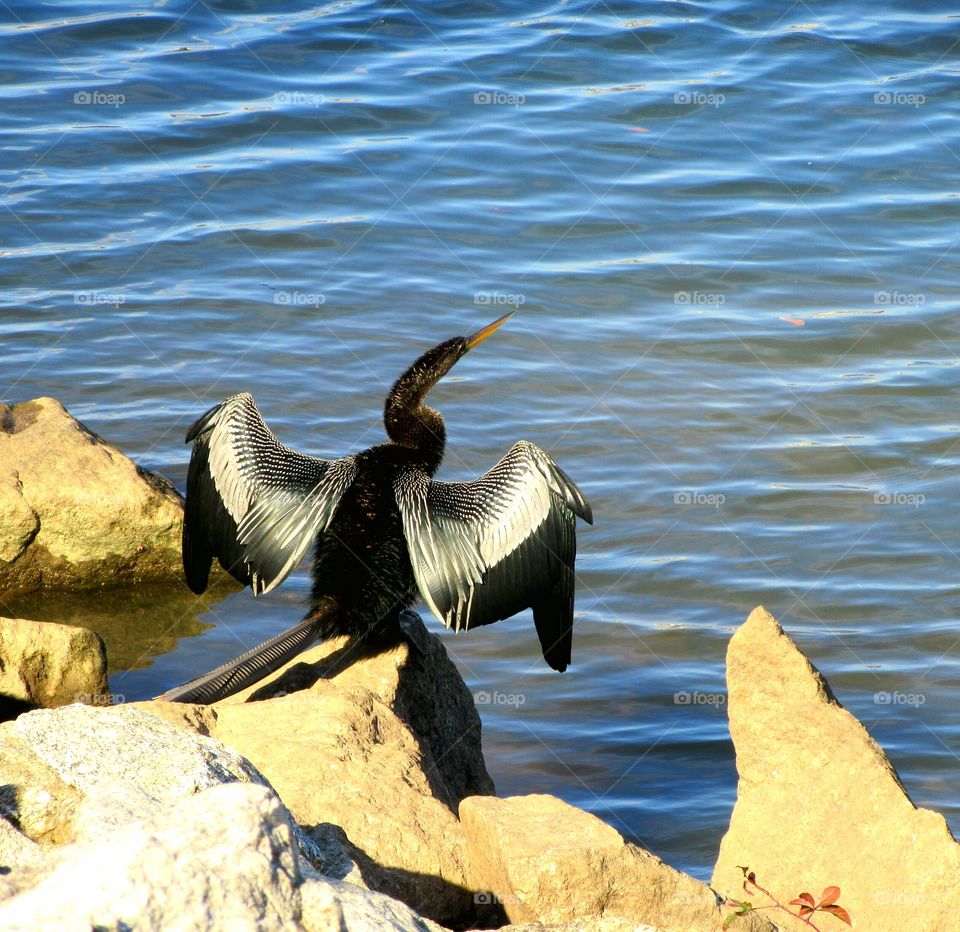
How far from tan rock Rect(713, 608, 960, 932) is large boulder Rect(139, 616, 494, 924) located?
0.89 metres

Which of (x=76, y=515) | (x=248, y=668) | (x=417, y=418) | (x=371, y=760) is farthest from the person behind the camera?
(x=76, y=515)

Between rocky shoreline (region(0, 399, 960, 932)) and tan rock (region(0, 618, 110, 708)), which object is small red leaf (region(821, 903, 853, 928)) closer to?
rocky shoreline (region(0, 399, 960, 932))

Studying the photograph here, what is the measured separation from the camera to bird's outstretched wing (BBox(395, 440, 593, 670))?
4.77m

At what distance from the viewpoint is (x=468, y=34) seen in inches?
547

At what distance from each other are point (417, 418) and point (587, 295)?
4.53m

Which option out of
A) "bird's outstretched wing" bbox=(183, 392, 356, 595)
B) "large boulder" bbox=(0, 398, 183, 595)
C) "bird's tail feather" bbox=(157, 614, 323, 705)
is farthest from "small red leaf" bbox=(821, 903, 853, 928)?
"large boulder" bbox=(0, 398, 183, 595)

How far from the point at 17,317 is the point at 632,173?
16.8 feet

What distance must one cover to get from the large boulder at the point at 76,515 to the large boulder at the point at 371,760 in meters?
1.49

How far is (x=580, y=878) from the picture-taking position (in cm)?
307

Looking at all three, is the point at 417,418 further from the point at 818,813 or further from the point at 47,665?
the point at 818,813

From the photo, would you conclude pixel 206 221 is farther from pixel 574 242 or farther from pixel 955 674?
pixel 955 674

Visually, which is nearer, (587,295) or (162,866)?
(162,866)

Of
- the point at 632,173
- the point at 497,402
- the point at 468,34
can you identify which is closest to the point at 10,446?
the point at 497,402

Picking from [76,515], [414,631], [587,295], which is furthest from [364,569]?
[587,295]
